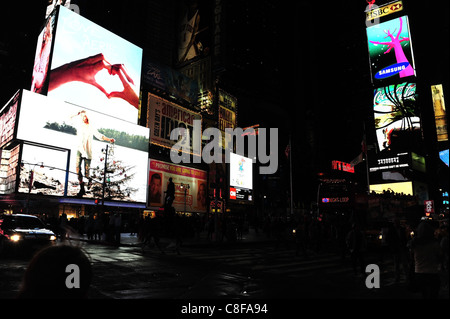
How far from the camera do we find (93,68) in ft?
134

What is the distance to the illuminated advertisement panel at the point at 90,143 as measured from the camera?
3491 centimetres

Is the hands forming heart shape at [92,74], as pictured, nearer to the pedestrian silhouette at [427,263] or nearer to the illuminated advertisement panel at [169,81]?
the illuminated advertisement panel at [169,81]

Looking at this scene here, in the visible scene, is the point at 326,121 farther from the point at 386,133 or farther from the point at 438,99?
the point at 386,133

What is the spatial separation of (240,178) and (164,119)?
62.1 ft

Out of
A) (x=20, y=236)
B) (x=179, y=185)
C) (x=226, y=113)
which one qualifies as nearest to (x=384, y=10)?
(x=226, y=113)

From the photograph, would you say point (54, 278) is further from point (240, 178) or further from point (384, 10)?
point (384, 10)

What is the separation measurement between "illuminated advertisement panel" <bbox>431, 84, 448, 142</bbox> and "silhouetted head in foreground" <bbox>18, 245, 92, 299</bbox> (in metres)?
91.0

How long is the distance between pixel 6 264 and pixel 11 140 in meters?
28.0

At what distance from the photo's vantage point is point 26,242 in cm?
1221

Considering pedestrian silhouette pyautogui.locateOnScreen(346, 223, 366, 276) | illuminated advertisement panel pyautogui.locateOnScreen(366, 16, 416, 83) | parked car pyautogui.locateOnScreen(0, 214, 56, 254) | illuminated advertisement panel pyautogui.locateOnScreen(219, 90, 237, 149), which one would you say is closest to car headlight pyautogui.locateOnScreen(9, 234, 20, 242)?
parked car pyautogui.locateOnScreen(0, 214, 56, 254)

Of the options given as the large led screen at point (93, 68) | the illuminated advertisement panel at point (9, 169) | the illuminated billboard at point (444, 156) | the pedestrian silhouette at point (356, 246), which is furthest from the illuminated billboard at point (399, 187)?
the illuminated advertisement panel at point (9, 169)

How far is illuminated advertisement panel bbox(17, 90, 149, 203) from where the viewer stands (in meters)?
34.9

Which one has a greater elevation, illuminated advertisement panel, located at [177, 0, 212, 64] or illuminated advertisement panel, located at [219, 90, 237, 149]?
illuminated advertisement panel, located at [177, 0, 212, 64]

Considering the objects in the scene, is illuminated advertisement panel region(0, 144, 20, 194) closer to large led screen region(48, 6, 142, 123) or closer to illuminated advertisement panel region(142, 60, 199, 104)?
large led screen region(48, 6, 142, 123)
